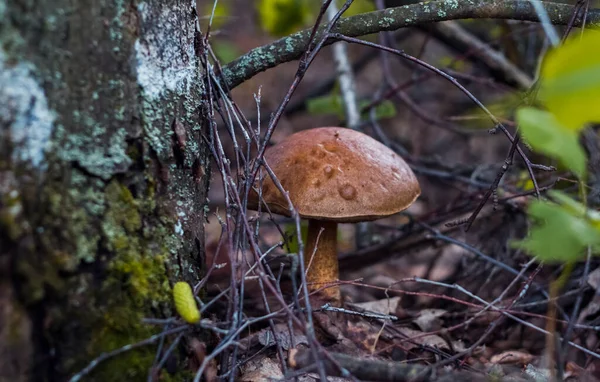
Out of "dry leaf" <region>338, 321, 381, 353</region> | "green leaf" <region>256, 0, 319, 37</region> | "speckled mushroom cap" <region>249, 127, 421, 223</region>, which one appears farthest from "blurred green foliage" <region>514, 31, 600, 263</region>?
"green leaf" <region>256, 0, 319, 37</region>

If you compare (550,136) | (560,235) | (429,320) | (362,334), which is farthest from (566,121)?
(429,320)

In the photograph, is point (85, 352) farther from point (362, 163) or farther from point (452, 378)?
point (362, 163)

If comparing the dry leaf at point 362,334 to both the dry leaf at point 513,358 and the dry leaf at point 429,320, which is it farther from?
the dry leaf at point 513,358

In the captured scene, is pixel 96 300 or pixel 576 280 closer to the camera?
pixel 96 300

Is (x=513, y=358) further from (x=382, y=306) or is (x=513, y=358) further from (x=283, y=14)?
(x=283, y=14)

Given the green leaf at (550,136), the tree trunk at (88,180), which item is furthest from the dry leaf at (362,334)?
the green leaf at (550,136)

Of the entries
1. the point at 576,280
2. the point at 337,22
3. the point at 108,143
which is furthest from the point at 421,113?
the point at 108,143

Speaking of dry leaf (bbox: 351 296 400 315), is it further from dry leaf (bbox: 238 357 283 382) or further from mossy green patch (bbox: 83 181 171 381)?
mossy green patch (bbox: 83 181 171 381)
